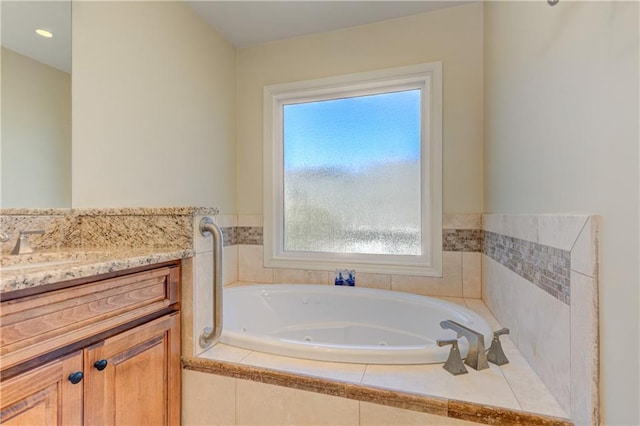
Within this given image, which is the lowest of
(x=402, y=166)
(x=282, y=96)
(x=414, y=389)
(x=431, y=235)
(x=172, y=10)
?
(x=414, y=389)

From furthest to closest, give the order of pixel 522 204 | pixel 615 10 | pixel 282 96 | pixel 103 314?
1. pixel 282 96
2. pixel 522 204
3. pixel 103 314
4. pixel 615 10

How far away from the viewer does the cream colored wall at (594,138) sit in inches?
25.2

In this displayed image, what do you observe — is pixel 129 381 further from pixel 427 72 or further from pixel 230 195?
pixel 427 72

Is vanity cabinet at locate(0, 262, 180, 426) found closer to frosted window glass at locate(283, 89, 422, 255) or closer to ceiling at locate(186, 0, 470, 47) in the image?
frosted window glass at locate(283, 89, 422, 255)

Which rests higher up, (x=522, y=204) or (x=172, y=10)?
(x=172, y=10)

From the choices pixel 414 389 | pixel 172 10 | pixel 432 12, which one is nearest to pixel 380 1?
pixel 432 12

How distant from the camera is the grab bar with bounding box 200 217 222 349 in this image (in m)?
1.17

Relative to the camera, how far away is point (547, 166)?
3.36 feet

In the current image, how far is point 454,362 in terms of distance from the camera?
1.06 meters

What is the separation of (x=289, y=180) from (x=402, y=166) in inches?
36.2

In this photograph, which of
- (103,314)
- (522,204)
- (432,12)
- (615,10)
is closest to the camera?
(615,10)

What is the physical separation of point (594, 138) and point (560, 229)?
28cm

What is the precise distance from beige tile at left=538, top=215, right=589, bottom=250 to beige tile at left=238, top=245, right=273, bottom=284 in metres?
1.91

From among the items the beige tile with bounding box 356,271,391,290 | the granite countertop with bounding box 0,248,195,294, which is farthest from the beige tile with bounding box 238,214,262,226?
the granite countertop with bounding box 0,248,195,294
